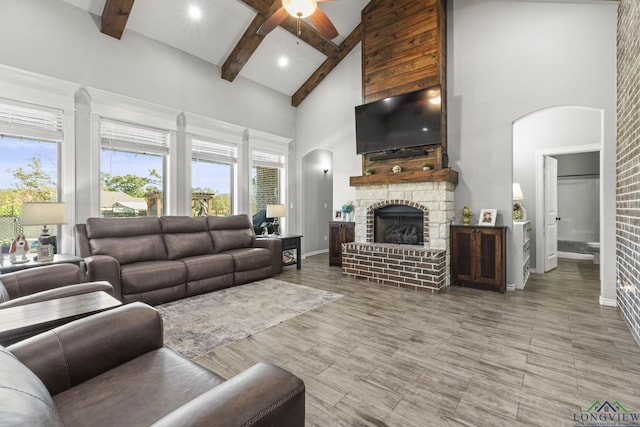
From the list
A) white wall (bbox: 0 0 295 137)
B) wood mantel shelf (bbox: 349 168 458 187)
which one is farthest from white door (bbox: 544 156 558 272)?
white wall (bbox: 0 0 295 137)

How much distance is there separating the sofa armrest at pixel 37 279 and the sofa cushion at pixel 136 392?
1.71m

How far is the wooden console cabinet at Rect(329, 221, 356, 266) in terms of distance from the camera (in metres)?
5.57

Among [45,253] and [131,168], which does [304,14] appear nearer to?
[131,168]

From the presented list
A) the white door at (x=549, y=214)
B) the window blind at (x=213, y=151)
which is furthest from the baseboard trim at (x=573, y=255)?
the window blind at (x=213, y=151)

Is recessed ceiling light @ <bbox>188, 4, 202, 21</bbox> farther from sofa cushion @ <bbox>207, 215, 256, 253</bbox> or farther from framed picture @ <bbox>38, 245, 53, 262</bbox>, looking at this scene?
framed picture @ <bbox>38, 245, 53, 262</bbox>

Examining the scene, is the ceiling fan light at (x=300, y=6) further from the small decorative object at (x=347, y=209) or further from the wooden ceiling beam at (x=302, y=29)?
the small decorative object at (x=347, y=209)

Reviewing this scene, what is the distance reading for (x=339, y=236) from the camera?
5688 mm

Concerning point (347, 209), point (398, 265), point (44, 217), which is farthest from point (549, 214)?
point (44, 217)

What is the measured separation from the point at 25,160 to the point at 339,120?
4760mm

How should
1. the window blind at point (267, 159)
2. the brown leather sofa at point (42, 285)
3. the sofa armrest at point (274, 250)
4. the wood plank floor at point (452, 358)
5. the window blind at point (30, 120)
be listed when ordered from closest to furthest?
the wood plank floor at point (452, 358) < the brown leather sofa at point (42, 285) < the window blind at point (30, 120) < the sofa armrest at point (274, 250) < the window blind at point (267, 159)

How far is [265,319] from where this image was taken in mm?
3064

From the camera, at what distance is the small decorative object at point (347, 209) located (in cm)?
578

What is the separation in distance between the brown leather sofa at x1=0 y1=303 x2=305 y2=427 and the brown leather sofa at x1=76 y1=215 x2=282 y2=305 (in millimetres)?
2217

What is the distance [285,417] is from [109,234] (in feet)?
12.7
